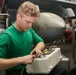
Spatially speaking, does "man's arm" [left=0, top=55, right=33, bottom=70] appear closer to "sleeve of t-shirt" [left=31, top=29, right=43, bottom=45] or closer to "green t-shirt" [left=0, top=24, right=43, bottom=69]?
"green t-shirt" [left=0, top=24, right=43, bottom=69]

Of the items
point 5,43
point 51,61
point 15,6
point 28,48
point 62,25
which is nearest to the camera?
point 5,43

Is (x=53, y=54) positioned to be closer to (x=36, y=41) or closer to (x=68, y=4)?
(x=36, y=41)

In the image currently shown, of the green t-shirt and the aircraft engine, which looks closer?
the green t-shirt

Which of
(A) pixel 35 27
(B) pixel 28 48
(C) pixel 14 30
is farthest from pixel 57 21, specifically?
(C) pixel 14 30

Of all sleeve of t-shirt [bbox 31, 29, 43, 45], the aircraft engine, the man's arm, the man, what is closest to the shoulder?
the man

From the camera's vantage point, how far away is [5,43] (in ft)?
4.26

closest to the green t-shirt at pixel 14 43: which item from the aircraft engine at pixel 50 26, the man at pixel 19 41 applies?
the man at pixel 19 41

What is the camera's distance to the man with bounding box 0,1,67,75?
1.27 metres

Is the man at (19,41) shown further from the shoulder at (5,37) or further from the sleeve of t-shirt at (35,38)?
the sleeve of t-shirt at (35,38)

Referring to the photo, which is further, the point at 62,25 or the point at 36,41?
the point at 62,25

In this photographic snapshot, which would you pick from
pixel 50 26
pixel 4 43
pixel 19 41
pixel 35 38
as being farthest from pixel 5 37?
pixel 50 26

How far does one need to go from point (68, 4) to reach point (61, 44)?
1025mm

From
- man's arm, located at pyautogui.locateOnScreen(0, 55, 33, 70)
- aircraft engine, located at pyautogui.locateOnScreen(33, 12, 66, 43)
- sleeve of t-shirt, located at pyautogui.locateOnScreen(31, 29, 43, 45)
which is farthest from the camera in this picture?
aircraft engine, located at pyautogui.locateOnScreen(33, 12, 66, 43)

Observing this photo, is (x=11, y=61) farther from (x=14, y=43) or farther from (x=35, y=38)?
(x=35, y=38)
